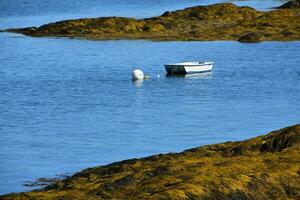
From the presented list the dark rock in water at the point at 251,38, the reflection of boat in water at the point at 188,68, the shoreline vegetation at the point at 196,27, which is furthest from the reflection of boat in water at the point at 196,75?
the shoreline vegetation at the point at 196,27

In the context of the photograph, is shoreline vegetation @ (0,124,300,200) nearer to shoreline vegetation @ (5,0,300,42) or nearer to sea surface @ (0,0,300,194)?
sea surface @ (0,0,300,194)

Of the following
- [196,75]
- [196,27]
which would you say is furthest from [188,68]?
[196,27]

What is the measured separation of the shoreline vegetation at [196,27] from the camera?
89.1 m

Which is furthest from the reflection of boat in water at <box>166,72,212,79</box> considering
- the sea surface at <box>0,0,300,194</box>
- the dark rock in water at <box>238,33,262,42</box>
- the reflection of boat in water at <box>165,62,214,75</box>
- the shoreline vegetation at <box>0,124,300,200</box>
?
the shoreline vegetation at <box>0,124,300,200</box>

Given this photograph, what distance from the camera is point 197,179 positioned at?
1026 inches

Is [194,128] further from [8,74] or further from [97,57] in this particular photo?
[97,57]

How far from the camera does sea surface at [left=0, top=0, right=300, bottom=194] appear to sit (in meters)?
39.9

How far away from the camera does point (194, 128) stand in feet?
149

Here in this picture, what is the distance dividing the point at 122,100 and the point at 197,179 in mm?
32488

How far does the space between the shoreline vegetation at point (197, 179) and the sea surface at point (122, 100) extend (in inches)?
171

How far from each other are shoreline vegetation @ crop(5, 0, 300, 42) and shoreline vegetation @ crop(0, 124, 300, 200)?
57168mm

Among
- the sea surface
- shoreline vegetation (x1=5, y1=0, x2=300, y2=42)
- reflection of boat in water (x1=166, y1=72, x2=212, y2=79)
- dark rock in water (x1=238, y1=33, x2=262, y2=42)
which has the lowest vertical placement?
reflection of boat in water (x1=166, y1=72, x2=212, y2=79)

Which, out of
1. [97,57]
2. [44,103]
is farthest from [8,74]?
[44,103]

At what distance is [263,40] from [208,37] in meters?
4.86
